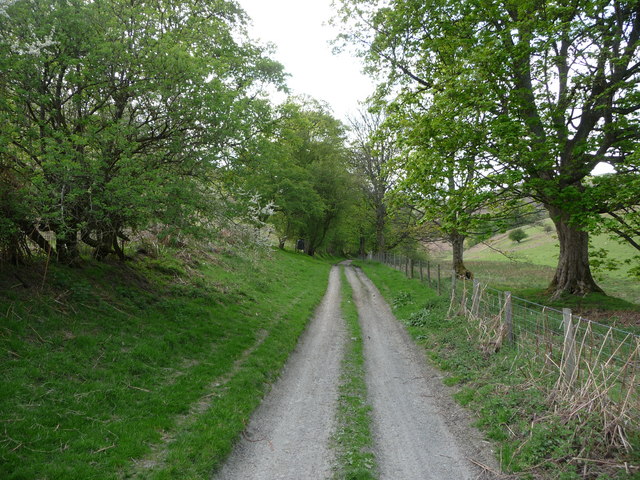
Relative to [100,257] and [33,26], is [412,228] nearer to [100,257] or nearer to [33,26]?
[100,257]

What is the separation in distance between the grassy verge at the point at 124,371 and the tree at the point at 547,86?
10.9 meters

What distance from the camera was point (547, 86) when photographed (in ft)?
48.0

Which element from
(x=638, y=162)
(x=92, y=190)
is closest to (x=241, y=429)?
(x=92, y=190)

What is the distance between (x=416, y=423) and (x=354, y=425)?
1279mm

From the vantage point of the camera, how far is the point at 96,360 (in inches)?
316

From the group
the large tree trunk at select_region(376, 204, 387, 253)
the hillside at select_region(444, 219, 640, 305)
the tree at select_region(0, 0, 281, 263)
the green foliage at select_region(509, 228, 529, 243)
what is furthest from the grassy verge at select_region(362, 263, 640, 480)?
the green foliage at select_region(509, 228, 529, 243)

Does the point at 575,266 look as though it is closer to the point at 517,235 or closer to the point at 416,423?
the point at 416,423

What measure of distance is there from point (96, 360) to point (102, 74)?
7665 mm

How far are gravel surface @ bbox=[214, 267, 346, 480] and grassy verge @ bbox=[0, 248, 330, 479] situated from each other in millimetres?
334

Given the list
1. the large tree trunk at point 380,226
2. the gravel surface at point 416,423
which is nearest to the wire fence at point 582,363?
the gravel surface at point 416,423

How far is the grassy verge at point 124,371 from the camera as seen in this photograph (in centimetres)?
544

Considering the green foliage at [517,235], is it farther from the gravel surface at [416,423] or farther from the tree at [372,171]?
the gravel surface at [416,423]

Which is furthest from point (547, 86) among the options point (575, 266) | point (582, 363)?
point (582, 363)

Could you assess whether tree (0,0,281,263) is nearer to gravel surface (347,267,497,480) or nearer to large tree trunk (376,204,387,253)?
gravel surface (347,267,497,480)
